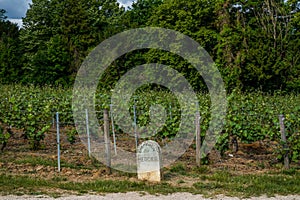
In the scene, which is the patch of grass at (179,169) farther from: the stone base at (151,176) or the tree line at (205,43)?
the tree line at (205,43)

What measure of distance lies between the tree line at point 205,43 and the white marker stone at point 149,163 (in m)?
20.0

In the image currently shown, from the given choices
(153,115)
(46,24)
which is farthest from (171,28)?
(153,115)

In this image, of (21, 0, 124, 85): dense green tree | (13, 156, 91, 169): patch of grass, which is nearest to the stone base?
(13, 156, 91, 169): patch of grass

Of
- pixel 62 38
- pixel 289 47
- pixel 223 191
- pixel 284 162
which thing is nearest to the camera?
pixel 223 191

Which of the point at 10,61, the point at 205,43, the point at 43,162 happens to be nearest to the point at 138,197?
the point at 43,162

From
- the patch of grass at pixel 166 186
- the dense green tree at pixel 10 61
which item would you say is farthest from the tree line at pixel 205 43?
the patch of grass at pixel 166 186

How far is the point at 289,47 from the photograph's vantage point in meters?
33.9

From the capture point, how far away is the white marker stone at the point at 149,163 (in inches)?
334

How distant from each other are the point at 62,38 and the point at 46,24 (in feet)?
12.2

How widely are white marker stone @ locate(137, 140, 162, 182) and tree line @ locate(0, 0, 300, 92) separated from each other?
20.0 m

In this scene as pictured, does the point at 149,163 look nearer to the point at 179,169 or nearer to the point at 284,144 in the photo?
the point at 179,169

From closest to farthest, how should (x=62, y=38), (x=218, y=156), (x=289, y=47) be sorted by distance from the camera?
(x=218, y=156), (x=289, y=47), (x=62, y=38)

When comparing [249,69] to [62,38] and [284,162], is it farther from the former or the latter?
[284,162]

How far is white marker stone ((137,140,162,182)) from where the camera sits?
27.8 ft
